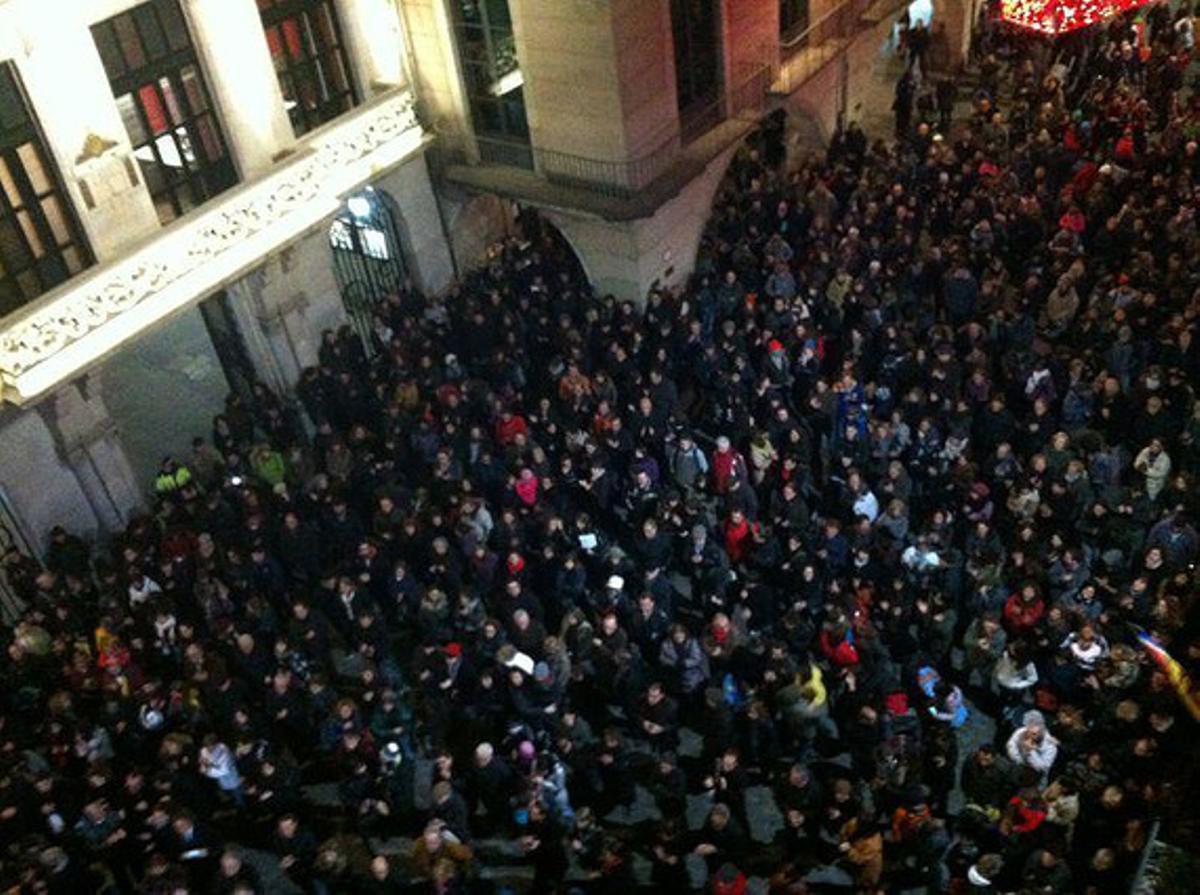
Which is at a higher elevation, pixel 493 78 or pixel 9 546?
pixel 493 78

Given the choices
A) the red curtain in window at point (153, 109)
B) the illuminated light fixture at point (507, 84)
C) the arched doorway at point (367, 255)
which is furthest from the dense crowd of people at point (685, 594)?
the red curtain in window at point (153, 109)

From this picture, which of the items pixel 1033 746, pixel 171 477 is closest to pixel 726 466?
pixel 1033 746

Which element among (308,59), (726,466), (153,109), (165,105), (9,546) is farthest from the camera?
(308,59)

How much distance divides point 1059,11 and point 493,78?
8.51 metres

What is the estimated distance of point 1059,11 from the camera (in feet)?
57.0

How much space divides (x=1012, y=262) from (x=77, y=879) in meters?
14.9

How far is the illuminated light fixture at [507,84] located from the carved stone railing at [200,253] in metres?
1.37

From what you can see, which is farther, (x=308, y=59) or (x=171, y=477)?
(x=308, y=59)

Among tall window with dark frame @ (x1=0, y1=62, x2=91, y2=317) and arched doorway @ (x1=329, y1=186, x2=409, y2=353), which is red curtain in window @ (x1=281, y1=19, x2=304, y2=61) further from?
tall window with dark frame @ (x1=0, y1=62, x2=91, y2=317)

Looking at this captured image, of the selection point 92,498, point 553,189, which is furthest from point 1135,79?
point 92,498

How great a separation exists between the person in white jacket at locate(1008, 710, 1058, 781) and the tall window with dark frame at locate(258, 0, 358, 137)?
12.9 meters

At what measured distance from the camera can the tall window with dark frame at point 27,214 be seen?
1424cm

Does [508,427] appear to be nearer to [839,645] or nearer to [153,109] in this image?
[839,645]

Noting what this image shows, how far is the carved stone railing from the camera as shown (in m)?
14.4
